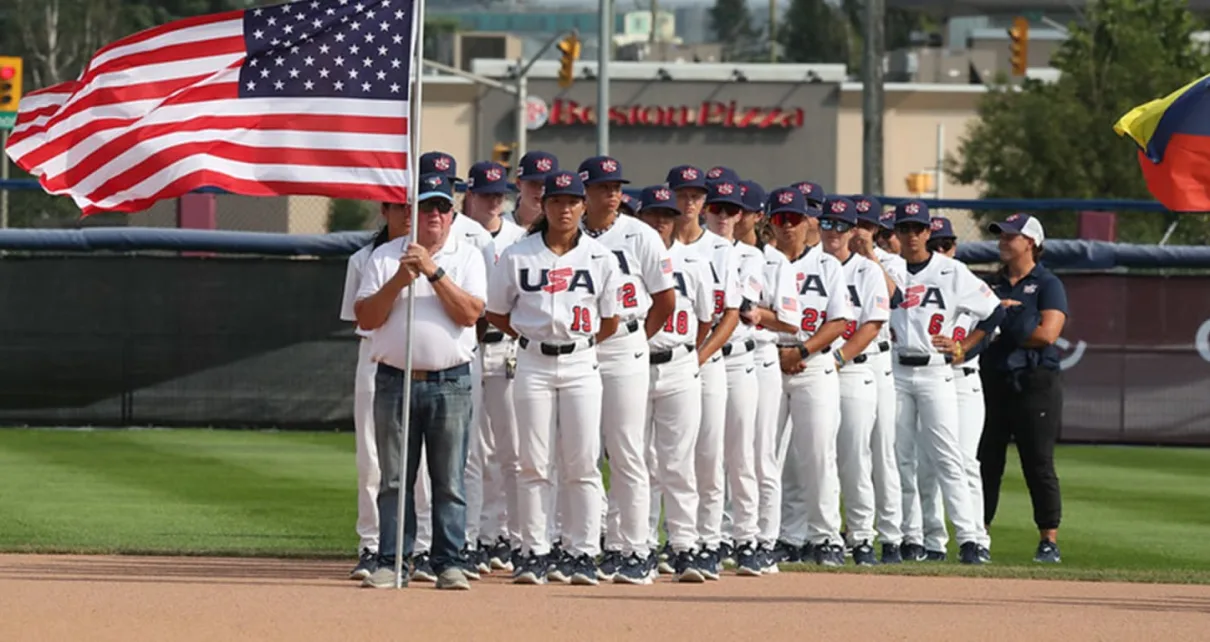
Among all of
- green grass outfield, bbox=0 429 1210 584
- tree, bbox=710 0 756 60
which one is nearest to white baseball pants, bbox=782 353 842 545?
green grass outfield, bbox=0 429 1210 584

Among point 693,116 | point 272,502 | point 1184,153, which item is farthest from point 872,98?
point 693,116

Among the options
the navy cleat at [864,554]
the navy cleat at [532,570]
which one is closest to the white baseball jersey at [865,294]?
the navy cleat at [864,554]

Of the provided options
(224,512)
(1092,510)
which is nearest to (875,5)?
(1092,510)

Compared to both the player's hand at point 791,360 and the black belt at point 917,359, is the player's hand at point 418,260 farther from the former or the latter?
the black belt at point 917,359

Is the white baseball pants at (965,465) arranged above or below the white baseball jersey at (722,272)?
below

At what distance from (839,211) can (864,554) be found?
1.88 meters

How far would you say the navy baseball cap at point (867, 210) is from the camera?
12.6m

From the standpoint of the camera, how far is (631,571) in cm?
1077

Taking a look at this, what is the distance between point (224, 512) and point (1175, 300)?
385 inches

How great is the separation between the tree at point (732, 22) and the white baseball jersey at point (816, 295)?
108 meters

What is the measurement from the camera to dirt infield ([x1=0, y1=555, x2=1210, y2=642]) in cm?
893

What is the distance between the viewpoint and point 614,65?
63406 millimetres

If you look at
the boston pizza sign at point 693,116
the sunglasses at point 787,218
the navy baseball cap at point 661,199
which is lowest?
the sunglasses at point 787,218

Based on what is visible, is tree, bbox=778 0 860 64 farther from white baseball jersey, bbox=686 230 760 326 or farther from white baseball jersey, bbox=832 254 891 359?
white baseball jersey, bbox=686 230 760 326
